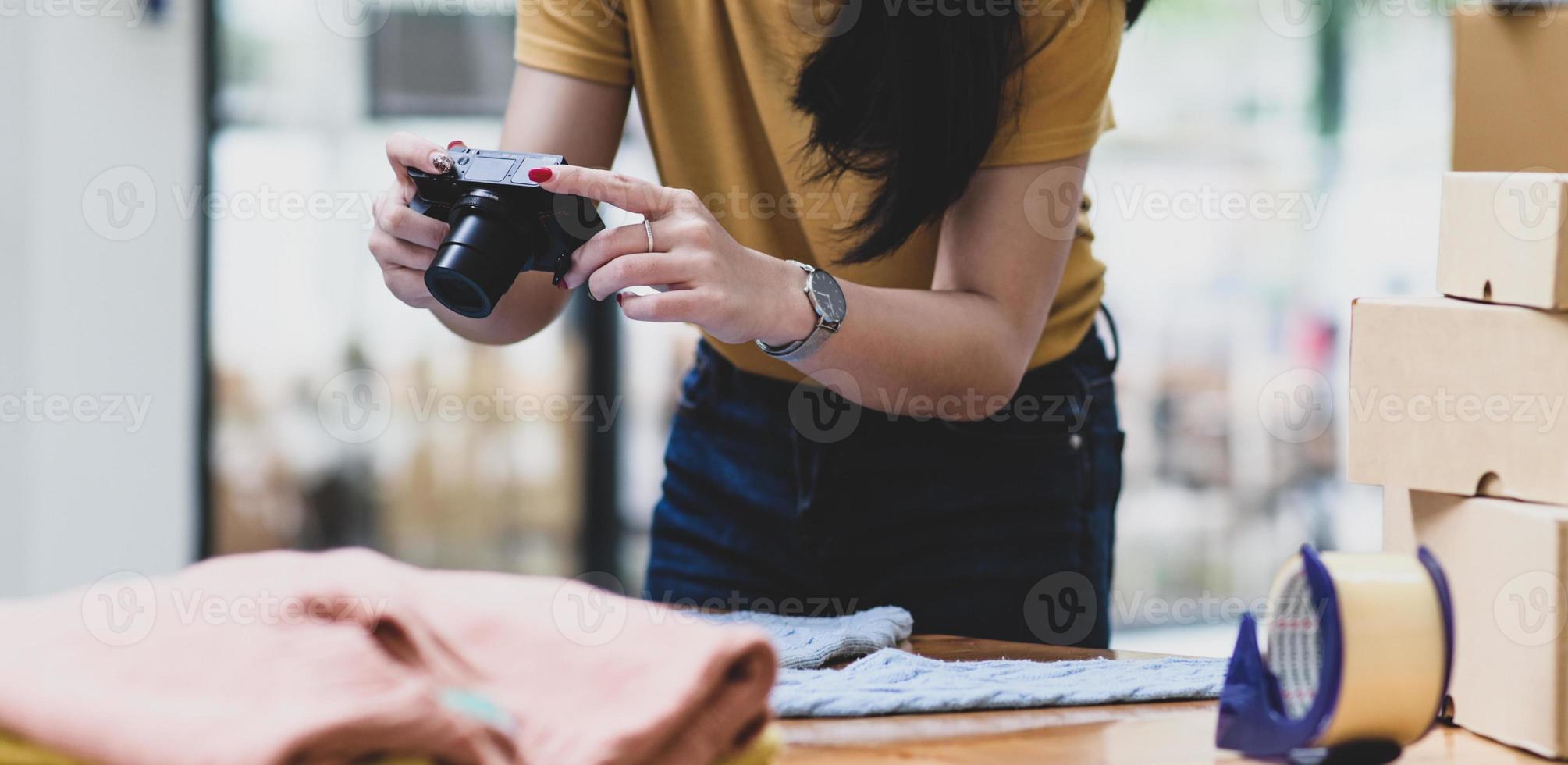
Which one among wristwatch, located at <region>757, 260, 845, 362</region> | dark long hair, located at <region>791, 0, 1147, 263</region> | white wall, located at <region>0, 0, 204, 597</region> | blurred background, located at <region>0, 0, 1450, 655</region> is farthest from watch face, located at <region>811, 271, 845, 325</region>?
white wall, located at <region>0, 0, 204, 597</region>

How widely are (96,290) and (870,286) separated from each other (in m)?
2.08

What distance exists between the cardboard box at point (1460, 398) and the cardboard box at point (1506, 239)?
0.04ft

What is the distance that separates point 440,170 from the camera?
84 cm

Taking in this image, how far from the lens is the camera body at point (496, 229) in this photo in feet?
2.52

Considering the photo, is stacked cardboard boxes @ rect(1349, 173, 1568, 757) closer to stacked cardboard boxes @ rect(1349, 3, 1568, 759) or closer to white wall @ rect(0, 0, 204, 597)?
stacked cardboard boxes @ rect(1349, 3, 1568, 759)

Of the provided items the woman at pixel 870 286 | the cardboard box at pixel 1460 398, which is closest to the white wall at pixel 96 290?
the woman at pixel 870 286

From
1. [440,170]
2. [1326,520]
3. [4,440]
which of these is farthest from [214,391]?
[1326,520]

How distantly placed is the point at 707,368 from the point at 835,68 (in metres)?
0.31

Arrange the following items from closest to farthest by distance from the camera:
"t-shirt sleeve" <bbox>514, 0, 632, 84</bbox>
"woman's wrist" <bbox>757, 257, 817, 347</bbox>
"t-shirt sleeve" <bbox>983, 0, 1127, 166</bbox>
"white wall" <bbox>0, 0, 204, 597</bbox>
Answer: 1. "woman's wrist" <bbox>757, 257, 817, 347</bbox>
2. "t-shirt sleeve" <bbox>983, 0, 1127, 166</bbox>
3. "t-shirt sleeve" <bbox>514, 0, 632, 84</bbox>
4. "white wall" <bbox>0, 0, 204, 597</bbox>

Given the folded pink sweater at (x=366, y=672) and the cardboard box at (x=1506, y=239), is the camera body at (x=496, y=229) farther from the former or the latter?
the cardboard box at (x=1506, y=239)

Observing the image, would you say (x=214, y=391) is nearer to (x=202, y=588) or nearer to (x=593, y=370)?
(x=593, y=370)

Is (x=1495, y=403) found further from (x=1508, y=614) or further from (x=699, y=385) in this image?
(x=699, y=385)

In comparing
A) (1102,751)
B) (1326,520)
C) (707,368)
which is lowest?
(1326,520)

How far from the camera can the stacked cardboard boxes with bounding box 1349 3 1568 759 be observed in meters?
0.67
